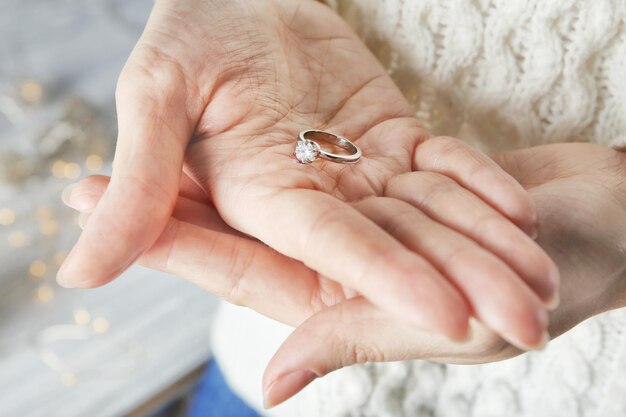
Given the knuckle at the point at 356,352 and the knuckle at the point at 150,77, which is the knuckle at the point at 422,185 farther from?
the knuckle at the point at 150,77

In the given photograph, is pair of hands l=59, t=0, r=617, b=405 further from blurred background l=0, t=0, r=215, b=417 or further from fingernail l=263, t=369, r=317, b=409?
blurred background l=0, t=0, r=215, b=417

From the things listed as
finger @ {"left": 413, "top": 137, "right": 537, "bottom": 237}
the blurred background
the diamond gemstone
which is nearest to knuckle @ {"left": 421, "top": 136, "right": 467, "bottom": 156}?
finger @ {"left": 413, "top": 137, "right": 537, "bottom": 237}

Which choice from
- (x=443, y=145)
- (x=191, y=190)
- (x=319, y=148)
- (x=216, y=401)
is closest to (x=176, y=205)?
(x=191, y=190)

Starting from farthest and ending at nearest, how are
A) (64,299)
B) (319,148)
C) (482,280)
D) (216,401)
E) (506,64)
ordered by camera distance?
(64,299) → (216,401) → (506,64) → (319,148) → (482,280)

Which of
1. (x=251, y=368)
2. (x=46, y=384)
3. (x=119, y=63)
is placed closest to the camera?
(x=251, y=368)

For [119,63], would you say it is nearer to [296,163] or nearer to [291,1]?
[291,1]

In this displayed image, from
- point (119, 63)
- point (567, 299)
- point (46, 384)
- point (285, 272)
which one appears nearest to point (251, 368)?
point (285, 272)

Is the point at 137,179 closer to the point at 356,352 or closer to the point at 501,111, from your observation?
the point at 356,352
